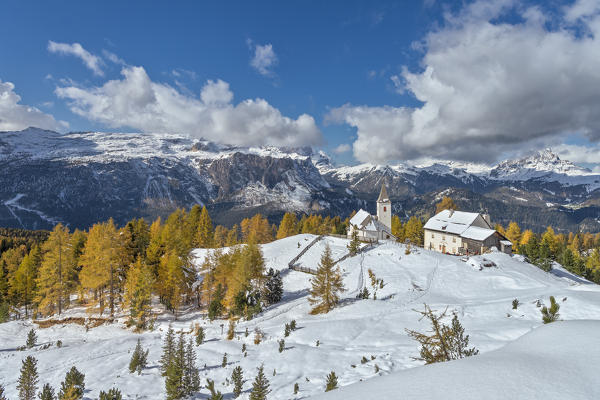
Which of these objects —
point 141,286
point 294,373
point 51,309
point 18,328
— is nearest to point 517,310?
point 294,373

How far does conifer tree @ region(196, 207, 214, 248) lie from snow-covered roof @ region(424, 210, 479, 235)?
52.5 metres

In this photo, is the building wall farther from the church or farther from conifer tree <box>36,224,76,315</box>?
conifer tree <box>36,224,76,315</box>

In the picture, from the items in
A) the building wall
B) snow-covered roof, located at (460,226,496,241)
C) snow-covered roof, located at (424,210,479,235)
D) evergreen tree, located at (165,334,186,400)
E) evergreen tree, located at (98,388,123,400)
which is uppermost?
snow-covered roof, located at (424,210,479,235)

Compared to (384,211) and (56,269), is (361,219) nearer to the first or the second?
(384,211)

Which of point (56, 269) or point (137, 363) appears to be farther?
point (56, 269)

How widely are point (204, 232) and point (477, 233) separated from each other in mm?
60458

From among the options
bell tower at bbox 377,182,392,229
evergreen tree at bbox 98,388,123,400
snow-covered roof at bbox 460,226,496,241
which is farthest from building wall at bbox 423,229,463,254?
evergreen tree at bbox 98,388,123,400

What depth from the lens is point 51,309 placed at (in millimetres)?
42312

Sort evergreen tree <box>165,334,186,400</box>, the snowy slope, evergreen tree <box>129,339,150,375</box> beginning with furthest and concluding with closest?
evergreen tree <box>129,339,150,375</box> → evergreen tree <box>165,334,186,400</box> → the snowy slope

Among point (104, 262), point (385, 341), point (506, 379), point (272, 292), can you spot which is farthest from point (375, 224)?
point (506, 379)

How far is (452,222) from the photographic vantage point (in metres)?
63.7

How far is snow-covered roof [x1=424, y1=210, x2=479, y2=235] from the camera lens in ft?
197

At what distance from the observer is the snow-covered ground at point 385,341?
20.3 ft

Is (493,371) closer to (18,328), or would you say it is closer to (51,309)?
(18,328)
